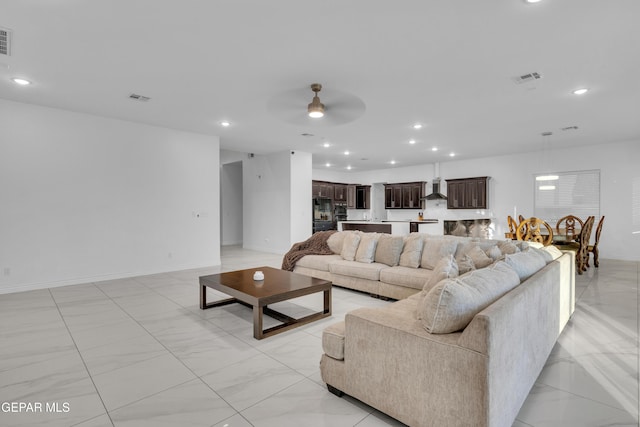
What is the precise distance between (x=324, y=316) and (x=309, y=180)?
548 cm

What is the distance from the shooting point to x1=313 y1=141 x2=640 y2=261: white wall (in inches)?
283

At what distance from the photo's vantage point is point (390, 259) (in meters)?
4.41

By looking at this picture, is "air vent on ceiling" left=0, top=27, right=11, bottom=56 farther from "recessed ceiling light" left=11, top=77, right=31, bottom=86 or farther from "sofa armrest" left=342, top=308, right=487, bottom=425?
"sofa armrest" left=342, top=308, right=487, bottom=425

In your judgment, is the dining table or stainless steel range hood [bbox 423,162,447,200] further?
stainless steel range hood [bbox 423,162,447,200]

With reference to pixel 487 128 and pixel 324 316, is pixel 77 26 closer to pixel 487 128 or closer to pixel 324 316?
pixel 324 316

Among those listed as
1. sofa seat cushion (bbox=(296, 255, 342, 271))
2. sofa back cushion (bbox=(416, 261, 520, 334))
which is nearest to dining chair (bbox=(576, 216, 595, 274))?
sofa seat cushion (bbox=(296, 255, 342, 271))

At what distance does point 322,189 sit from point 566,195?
675 centimetres

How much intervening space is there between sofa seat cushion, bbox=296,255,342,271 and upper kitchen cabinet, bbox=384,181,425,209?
6.32 meters

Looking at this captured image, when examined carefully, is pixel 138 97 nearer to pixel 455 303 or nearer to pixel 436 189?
pixel 455 303

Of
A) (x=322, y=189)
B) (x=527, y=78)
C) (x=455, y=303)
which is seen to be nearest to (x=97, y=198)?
(x=455, y=303)

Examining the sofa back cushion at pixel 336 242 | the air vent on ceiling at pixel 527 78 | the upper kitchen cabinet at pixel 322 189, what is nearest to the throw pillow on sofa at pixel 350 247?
the sofa back cushion at pixel 336 242

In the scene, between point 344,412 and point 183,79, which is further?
point 183,79

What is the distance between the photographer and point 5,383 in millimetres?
2260

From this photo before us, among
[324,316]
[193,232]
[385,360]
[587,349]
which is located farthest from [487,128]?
[193,232]
